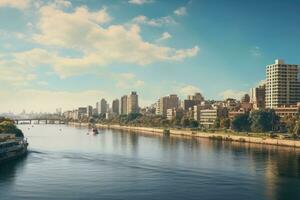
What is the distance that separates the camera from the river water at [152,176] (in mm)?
64125

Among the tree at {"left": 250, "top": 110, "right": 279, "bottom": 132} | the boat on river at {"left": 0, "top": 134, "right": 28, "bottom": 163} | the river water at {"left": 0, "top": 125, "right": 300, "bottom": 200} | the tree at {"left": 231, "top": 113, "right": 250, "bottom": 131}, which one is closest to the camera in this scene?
the river water at {"left": 0, "top": 125, "right": 300, "bottom": 200}

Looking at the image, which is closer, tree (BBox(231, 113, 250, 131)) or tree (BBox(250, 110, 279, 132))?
tree (BBox(250, 110, 279, 132))

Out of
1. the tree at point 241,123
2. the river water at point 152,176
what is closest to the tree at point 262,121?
the tree at point 241,123

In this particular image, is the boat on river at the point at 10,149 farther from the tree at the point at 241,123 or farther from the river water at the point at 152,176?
the tree at the point at 241,123

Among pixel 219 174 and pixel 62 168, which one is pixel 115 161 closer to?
pixel 62 168

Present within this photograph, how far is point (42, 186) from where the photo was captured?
6856 cm

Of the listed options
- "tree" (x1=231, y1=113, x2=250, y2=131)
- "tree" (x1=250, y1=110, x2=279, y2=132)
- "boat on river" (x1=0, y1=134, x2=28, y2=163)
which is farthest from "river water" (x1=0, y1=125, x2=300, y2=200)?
"tree" (x1=231, y1=113, x2=250, y2=131)

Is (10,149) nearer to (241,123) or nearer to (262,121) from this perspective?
(262,121)

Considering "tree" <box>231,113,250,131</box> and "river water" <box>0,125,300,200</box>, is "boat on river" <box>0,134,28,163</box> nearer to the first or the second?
"river water" <box>0,125,300,200</box>

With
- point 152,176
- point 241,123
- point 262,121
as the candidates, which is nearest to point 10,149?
point 152,176

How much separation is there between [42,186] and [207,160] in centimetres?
4296

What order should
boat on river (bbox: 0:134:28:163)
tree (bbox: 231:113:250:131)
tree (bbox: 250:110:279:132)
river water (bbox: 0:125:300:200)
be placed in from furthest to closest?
tree (bbox: 231:113:250:131) → tree (bbox: 250:110:279:132) → boat on river (bbox: 0:134:28:163) → river water (bbox: 0:125:300:200)

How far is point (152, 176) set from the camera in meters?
78.8

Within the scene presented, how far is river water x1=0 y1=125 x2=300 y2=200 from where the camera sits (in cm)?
6412
